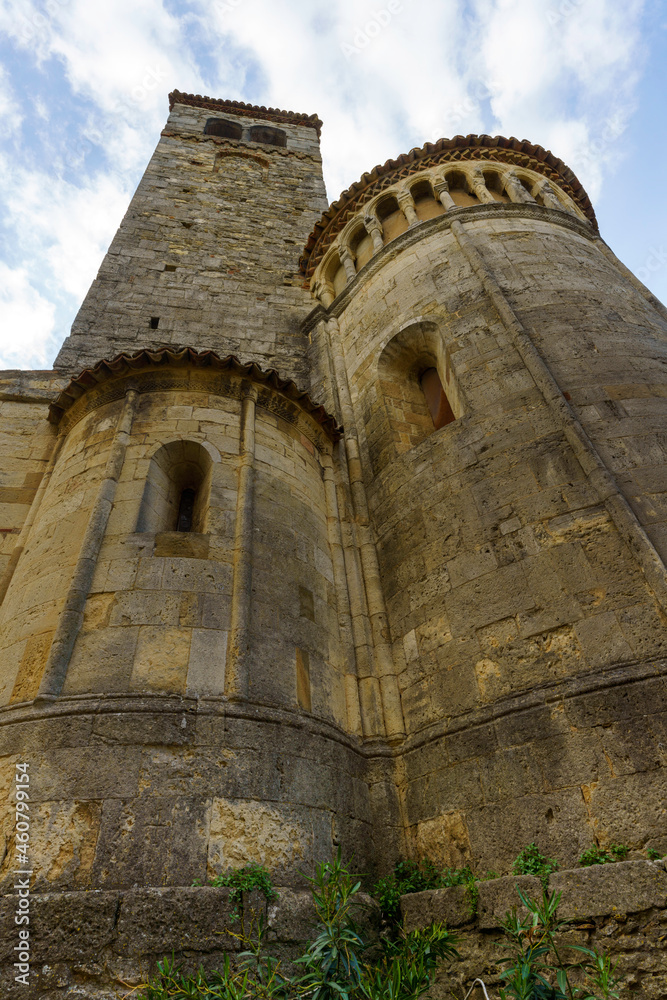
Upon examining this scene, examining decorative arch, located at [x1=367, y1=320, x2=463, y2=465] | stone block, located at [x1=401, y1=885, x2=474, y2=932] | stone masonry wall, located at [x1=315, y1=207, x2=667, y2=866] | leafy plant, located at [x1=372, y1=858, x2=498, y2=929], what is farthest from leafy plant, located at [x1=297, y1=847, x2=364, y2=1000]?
decorative arch, located at [x1=367, y1=320, x2=463, y2=465]

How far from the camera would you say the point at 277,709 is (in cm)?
445

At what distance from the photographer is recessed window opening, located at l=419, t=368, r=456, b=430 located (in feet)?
25.6

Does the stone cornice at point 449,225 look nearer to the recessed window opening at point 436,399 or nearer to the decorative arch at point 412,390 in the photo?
the decorative arch at point 412,390

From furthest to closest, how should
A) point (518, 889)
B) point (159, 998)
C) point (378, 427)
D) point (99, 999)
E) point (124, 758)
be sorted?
1. point (378, 427)
2. point (124, 758)
3. point (518, 889)
4. point (99, 999)
5. point (159, 998)

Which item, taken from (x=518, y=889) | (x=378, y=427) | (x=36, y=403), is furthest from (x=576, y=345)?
(x=36, y=403)

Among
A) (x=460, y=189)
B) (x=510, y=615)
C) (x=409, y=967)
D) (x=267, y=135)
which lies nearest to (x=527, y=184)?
(x=460, y=189)

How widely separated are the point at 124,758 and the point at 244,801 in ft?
2.72

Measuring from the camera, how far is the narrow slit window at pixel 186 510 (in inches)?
233

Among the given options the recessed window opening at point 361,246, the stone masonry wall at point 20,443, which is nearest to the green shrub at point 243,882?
the stone masonry wall at point 20,443

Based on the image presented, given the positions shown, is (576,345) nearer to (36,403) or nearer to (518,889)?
(518,889)

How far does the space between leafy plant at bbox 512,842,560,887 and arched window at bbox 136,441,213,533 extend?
3572 millimetres

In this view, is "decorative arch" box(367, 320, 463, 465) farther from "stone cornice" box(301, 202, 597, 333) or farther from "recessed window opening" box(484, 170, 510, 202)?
"recessed window opening" box(484, 170, 510, 202)

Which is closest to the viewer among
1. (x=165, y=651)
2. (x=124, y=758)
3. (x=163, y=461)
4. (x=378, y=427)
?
(x=124, y=758)

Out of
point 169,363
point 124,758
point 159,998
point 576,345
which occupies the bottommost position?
point 159,998
